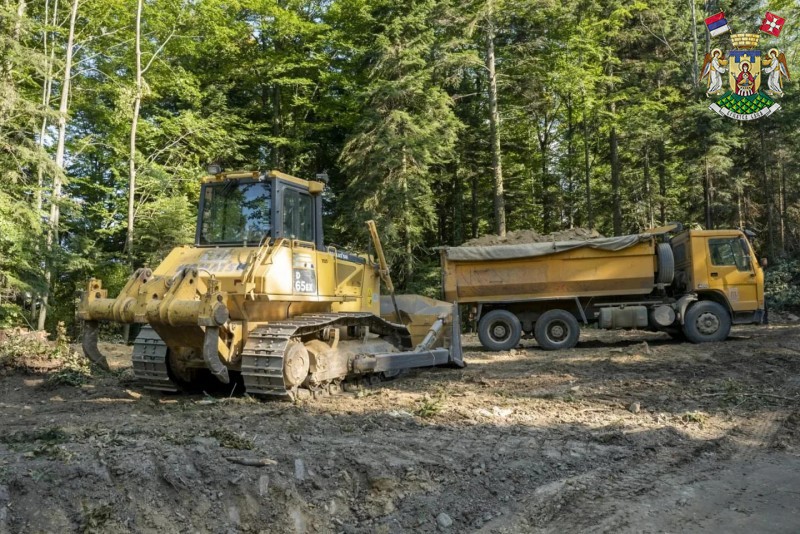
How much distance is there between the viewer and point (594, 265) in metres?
13.8

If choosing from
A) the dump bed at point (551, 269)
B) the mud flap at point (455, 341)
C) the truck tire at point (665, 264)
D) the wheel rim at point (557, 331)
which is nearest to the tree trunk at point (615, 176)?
the truck tire at point (665, 264)

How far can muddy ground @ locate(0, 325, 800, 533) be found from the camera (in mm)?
3895

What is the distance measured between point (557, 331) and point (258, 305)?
28.9 ft

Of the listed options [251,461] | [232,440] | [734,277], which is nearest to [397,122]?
[734,277]

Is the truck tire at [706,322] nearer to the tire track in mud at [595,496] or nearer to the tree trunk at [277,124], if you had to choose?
the tire track in mud at [595,496]

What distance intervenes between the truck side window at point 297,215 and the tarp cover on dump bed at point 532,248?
623 centimetres

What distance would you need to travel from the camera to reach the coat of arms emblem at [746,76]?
21.4m

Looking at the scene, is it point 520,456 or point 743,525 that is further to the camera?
point 520,456

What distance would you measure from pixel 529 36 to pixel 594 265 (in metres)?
12.4

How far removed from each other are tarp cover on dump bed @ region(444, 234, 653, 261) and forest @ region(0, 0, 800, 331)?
537cm

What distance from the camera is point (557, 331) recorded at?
14219 mm

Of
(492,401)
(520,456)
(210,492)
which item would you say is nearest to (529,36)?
(492,401)

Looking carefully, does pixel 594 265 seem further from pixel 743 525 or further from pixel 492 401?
pixel 743 525

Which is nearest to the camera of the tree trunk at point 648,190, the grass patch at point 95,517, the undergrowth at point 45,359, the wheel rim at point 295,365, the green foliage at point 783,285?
the grass patch at point 95,517
